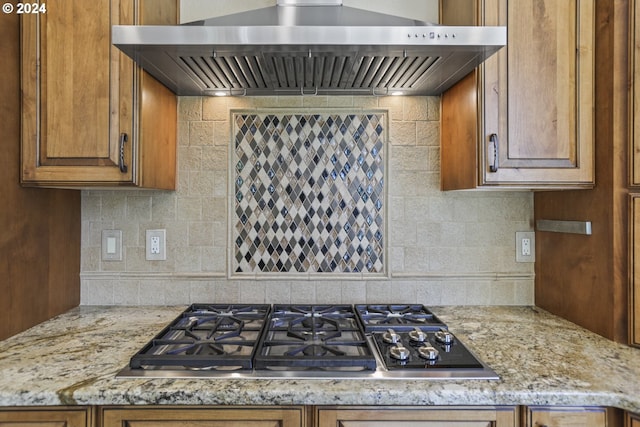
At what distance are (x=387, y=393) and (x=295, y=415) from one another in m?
0.26

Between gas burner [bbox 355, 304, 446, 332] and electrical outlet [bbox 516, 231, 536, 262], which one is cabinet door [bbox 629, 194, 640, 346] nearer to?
electrical outlet [bbox 516, 231, 536, 262]

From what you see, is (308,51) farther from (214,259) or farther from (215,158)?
(214,259)

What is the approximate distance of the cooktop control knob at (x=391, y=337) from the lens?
4.26 ft

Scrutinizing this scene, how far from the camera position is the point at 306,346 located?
1.25m

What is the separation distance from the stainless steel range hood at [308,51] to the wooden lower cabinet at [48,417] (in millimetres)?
1069

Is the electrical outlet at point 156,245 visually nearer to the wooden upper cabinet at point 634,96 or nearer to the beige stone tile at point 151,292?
the beige stone tile at point 151,292

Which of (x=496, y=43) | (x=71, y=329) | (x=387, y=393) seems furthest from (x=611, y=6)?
(x=71, y=329)

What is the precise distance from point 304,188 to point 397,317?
71cm

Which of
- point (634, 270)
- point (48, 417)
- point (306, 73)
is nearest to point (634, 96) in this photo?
point (634, 270)

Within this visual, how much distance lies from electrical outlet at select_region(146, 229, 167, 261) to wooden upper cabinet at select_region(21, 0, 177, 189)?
44 centimetres

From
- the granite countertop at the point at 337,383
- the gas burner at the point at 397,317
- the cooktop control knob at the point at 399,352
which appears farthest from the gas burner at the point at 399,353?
the gas burner at the point at 397,317

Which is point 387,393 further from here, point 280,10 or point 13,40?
point 13,40

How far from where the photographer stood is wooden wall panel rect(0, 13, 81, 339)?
4.50ft

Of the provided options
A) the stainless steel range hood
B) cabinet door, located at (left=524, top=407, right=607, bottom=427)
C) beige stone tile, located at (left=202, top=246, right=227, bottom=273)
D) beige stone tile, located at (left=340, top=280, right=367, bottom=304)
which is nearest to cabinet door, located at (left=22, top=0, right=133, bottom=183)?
the stainless steel range hood
